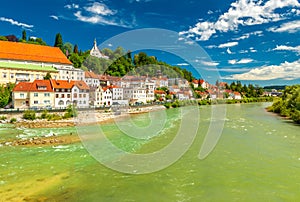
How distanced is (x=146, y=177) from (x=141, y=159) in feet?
7.13

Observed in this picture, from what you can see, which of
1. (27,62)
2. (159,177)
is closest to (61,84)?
(27,62)

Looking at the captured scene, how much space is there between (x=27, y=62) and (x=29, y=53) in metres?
2.22

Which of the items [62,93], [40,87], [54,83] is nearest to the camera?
[40,87]

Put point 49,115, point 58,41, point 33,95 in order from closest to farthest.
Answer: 1. point 49,115
2. point 33,95
3. point 58,41

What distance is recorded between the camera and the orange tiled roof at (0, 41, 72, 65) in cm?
3788

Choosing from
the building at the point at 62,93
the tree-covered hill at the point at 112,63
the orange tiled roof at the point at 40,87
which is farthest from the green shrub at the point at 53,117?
the tree-covered hill at the point at 112,63

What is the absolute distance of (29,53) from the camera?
40375 millimetres

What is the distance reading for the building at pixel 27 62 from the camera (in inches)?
1356

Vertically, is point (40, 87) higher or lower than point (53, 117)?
higher

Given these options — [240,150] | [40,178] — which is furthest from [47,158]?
[240,150]

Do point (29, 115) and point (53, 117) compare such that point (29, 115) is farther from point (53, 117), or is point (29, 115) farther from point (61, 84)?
point (61, 84)

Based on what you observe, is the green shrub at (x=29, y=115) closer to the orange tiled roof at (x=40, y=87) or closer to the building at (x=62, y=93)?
the orange tiled roof at (x=40, y=87)

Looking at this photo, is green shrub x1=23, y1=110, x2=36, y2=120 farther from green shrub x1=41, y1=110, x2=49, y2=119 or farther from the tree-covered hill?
the tree-covered hill

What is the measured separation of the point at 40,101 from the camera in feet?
86.1
